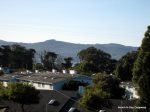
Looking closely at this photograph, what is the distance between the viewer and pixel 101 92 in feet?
151

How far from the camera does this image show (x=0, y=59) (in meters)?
128

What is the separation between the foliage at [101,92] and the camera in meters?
42.9

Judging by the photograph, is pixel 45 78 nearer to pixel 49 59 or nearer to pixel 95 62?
pixel 95 62

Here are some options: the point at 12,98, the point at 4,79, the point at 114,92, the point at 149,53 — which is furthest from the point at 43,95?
the point at 4,79

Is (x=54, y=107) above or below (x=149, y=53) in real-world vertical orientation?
below

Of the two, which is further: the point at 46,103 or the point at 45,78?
the point at 45,78

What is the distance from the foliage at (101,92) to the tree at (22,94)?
5.50m

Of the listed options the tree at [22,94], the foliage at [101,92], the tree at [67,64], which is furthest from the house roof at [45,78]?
the tree at [67,64]

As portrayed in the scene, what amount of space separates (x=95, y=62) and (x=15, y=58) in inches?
955

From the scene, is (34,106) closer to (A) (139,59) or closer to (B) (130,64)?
(A) (139,59)

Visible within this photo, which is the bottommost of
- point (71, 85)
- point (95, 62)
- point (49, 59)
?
point (71, 85)

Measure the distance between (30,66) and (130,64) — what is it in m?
45.1

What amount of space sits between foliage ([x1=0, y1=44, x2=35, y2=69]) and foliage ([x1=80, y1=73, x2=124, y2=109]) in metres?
68.7

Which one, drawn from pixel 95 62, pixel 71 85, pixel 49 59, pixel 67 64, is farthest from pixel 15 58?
pixel 71 85
